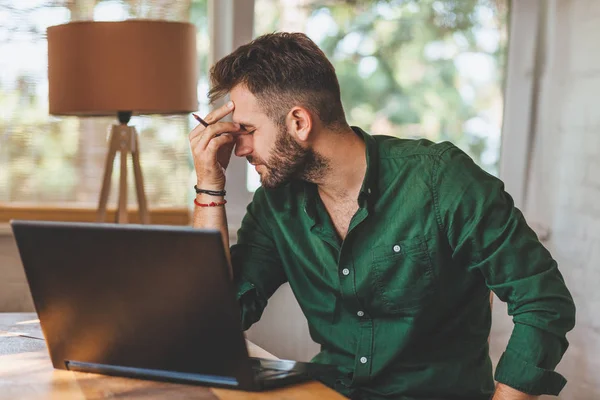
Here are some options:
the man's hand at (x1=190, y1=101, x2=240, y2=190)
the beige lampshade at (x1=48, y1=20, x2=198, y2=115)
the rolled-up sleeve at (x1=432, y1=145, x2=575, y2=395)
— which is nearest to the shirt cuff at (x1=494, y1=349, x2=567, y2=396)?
the rolled-up sleeve at (x1=432, y1=145, x2=575, y2=395)

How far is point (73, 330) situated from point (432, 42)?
6.78 feet

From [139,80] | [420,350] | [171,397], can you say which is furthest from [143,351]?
[139,80]

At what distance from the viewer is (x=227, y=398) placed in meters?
1.16

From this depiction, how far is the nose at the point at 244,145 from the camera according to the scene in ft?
5.42

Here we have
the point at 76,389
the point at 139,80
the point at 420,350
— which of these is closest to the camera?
the point at 76,389

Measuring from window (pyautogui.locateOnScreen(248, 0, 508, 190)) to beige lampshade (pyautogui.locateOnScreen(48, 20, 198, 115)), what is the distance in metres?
0.63

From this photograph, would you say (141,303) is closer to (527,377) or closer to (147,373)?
(147,373)

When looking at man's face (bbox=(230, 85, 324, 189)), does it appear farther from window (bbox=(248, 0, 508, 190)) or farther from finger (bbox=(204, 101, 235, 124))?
window (bbox=(248, 0, 508, 190))

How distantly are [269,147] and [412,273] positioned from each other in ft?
1.24

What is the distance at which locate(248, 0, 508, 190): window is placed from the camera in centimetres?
288

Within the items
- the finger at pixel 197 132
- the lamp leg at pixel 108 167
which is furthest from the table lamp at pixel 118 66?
the finger at pixel 197 132

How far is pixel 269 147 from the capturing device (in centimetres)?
163

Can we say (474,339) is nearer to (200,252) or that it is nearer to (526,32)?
(200,252)

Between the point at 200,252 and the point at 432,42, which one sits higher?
the point at 432,42
